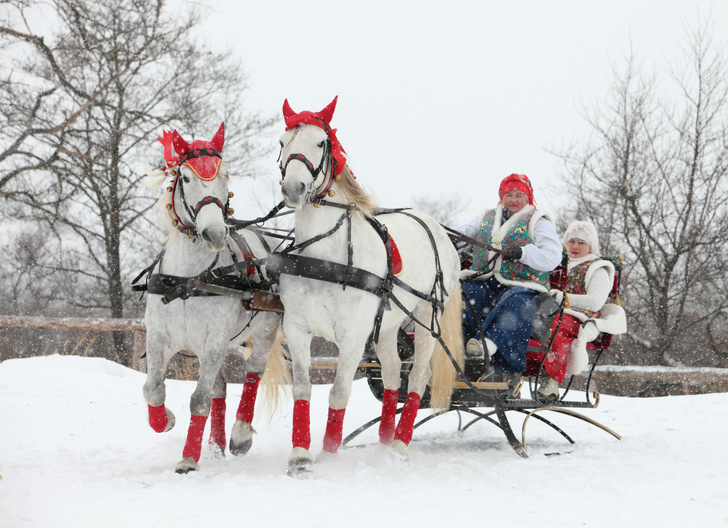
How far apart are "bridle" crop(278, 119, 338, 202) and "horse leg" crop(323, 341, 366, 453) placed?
872 millimetres

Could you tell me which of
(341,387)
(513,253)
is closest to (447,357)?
(513,253)

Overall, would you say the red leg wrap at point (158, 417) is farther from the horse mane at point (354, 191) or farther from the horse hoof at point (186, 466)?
the horse mane at point (354, 191)

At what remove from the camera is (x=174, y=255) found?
12.1ft

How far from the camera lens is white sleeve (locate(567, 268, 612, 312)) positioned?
4992 mm

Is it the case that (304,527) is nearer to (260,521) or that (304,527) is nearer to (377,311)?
(260,521)

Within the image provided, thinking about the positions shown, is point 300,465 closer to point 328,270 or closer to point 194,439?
point 194,439

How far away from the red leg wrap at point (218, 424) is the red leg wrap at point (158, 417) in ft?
1.65

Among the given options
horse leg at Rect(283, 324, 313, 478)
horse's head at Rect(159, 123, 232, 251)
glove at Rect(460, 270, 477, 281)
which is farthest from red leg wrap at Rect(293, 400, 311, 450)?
glove at Rect(460, 270, 477, 281)

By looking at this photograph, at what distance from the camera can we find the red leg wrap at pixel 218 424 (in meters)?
4.22

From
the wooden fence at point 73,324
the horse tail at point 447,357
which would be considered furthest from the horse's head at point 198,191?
the wooden fence at point 73,324

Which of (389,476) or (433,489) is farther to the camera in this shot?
(389,476)

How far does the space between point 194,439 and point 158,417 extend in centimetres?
27

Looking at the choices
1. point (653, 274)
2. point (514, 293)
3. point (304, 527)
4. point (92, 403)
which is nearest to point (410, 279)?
point (514, 293)

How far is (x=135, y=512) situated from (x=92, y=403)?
13.5ft
